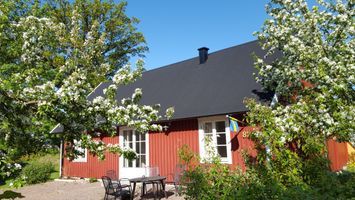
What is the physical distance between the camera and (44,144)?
162 inches

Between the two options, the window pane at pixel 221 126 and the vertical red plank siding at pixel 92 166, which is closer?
the window pane at pixel 221 126

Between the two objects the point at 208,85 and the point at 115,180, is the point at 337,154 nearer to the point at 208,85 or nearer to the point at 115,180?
the point at 208,85

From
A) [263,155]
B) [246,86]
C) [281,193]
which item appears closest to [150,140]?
[246,86]

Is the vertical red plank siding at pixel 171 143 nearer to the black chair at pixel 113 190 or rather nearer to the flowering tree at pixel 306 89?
the black chair at pixel 113 190

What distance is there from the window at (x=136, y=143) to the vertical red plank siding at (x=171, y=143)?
53 cm

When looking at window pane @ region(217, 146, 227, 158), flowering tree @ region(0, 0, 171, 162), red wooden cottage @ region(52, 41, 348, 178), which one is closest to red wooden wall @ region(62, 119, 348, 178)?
red wooden cottage @ region(52, 41, 348, 178)

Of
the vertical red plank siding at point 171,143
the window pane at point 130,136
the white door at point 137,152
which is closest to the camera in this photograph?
the vertical red plank siding at point 171,143

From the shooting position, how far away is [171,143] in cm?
1299

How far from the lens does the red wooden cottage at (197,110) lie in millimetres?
11227

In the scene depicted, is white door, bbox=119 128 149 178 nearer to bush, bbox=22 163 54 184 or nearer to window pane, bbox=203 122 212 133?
window pane, bbox=203 122 212 133

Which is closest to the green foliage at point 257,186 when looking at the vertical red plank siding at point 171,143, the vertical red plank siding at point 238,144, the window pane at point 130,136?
the vertical red plank siding at point 238,144

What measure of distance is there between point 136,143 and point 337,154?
31.9 feet

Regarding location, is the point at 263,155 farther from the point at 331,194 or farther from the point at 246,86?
the point at 246,86

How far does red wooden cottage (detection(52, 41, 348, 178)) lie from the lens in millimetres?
11227
